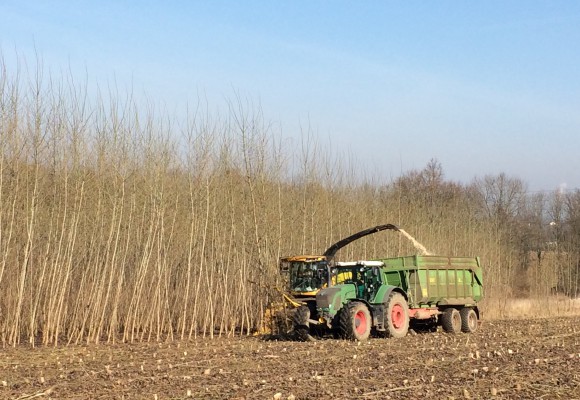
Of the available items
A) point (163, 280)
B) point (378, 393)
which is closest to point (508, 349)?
point (378, 393)

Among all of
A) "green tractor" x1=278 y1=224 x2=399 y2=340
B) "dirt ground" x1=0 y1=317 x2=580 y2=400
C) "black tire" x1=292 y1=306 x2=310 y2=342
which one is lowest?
"dirt ground" x1=0 y1=317 x2=580 y2=400

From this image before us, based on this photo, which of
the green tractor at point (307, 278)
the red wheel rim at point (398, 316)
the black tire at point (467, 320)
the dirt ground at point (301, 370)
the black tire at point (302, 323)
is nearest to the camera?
the dirt ground at point (301, 370)

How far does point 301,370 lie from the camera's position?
10.0 meters

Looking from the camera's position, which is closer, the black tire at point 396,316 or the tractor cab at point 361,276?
the black tire at point 396,316

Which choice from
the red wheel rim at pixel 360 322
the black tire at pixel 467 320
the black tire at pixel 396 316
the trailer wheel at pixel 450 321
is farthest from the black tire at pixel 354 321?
the black tire at pixel 467 320

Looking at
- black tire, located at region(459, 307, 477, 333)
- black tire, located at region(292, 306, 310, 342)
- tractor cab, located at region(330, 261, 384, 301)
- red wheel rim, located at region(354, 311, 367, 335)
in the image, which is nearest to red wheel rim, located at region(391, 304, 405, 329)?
tractor cab, located at region(330, 261, 384, 301)

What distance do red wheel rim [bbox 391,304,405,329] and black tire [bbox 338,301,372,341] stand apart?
1039 millimetres

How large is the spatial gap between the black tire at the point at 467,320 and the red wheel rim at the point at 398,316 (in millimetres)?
3106

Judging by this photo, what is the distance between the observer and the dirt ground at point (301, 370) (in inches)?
316

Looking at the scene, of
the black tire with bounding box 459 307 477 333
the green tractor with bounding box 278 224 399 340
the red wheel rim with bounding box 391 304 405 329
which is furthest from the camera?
the black tire with bounding box 459 307 477 333

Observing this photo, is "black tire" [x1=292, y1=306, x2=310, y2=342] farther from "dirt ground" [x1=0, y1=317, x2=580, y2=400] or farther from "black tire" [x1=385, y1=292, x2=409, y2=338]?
"black tire" [x1=385, y1=292, x2=409, y2=338]

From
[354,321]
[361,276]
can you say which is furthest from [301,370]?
[361,276]

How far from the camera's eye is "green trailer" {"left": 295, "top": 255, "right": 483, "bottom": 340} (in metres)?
15.0

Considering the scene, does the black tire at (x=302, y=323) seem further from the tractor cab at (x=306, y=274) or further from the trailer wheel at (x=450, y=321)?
the trailer wheel at (x=450, y=321)
